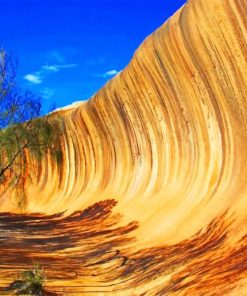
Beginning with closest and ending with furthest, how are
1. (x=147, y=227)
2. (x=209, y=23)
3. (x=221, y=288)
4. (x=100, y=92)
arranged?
(x=221, y=288), (x=209, y=23), (x=147, y=227), (x=100, y=92)

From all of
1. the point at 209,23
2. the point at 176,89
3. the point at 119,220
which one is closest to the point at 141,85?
the point at 176,89

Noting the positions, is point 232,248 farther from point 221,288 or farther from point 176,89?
point 176,89

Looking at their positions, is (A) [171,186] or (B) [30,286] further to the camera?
(A) [171,186]

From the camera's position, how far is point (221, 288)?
19.1 feet

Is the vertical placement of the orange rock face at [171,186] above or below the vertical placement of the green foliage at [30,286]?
above

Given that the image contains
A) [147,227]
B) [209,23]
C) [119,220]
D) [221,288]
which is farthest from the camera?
[119,220]

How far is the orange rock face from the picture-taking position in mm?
7871

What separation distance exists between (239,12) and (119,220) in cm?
732

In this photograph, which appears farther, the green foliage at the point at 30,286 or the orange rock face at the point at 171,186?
the orange rock face at the point at 171,186

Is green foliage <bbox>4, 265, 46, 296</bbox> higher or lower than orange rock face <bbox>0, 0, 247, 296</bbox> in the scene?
lower

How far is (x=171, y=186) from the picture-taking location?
13.4 m

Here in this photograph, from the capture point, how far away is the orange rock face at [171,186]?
7871 mm

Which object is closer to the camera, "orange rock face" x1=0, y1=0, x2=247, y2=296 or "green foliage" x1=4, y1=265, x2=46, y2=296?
"green foliage" x1=4, y1=265, x2=46, y2=296

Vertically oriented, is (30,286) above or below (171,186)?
below
